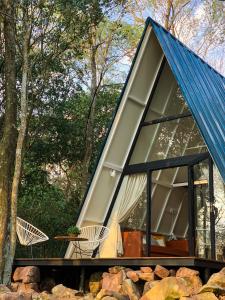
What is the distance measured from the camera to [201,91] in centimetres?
822

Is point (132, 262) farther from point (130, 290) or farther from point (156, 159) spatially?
point (156, 159)

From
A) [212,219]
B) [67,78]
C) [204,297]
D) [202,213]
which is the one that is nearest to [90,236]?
[202,213]

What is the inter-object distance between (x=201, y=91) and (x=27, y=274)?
4.31m

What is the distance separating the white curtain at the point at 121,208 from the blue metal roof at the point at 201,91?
1.78 metres

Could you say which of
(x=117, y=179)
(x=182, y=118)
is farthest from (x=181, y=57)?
(x=117, y=179)

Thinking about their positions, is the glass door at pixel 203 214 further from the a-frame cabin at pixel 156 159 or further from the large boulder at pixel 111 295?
the large boulder at pixel 111 295

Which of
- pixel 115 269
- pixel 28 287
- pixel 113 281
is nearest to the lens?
pixel 113 281

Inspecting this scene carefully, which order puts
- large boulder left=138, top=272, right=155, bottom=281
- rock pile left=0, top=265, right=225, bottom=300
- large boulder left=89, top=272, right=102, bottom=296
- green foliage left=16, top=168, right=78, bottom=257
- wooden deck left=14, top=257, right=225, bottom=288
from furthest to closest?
green foliage left=16, top=168, right=78, bottom=257 → large boulder left=89, top=272, right=102, bottom=296 → large boulder left=138, top=272, right=155, bottom=281 → wooden deck left=14, top=257, right=225, bottom=288 → rock pile left=0, top=265, right=225, bottom=300

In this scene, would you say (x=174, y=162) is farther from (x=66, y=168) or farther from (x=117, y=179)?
(x=66, y=168)

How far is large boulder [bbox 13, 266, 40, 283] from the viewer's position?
735 centimetres

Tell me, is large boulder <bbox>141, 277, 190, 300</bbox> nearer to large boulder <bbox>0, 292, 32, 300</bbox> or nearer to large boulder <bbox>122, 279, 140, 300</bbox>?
large boulder <bbox>122, 279, 140, 300</bbox>

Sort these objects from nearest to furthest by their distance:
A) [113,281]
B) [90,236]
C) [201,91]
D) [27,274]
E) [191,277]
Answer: [191,277] < [113,281] < [27,274] < [201,91] < [90,236]

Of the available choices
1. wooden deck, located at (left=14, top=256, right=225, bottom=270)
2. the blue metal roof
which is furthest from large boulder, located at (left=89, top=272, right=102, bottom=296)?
the blue metal roof

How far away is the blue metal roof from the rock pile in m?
1.70
